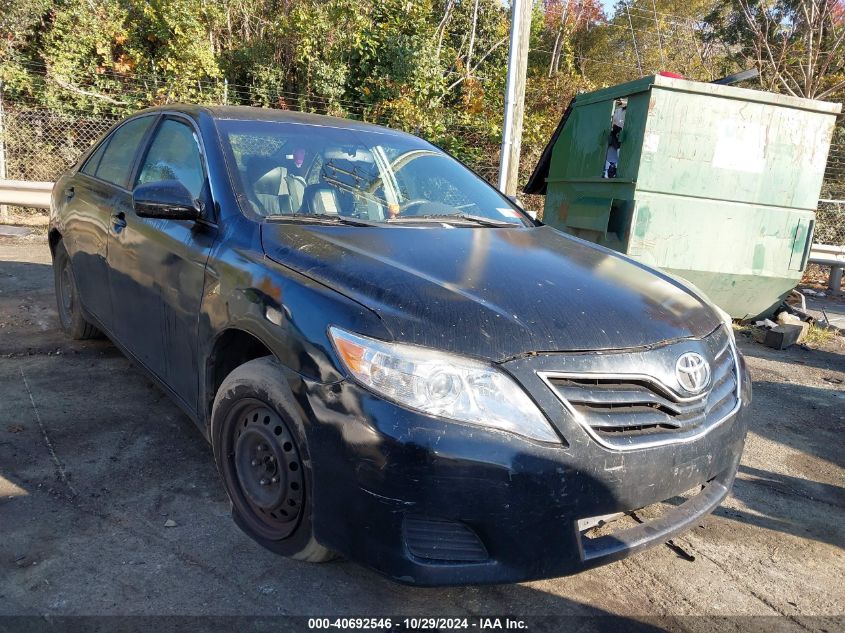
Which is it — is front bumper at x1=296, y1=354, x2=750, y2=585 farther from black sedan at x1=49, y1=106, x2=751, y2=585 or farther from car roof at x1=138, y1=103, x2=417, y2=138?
car roof at x1=138, y1=103, x2=417, y2=138

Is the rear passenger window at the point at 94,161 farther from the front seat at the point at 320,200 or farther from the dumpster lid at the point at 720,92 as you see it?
the dumpster lid at the point at 720,92

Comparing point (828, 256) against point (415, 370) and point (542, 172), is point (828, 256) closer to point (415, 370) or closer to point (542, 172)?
point (542, 172)

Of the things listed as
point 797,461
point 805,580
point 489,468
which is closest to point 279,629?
point 489,468

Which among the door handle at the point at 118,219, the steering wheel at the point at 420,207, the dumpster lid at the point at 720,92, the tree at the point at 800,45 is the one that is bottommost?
the door handle at the point at 118,219

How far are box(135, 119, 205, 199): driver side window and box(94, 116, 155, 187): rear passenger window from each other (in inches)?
9.1

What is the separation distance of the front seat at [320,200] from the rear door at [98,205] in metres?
1.23

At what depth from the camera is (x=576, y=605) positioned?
2238 millimetres

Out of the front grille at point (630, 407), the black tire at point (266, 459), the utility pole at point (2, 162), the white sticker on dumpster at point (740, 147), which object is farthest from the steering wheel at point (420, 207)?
the utility pole at point (2, 162)

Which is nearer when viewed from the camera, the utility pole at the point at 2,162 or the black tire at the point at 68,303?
the black tire at the point at 68,303

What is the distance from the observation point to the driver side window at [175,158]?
2.90m

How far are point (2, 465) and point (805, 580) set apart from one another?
340 cm

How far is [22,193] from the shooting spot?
921cm

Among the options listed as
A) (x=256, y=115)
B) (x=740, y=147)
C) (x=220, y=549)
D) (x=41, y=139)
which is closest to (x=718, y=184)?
(x=740, y=147)

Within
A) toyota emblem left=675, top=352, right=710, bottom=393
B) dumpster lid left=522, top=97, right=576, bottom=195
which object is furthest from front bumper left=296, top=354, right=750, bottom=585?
dumpster lid left=522, top=97, right=576, bottom=195
